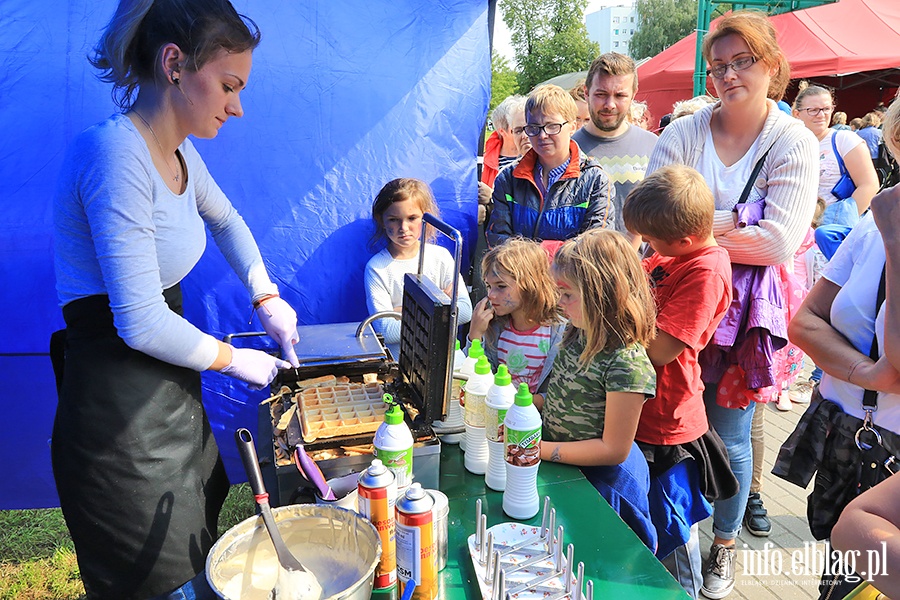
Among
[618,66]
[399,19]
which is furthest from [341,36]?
[618,66]

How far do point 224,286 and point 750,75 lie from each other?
2234 mm

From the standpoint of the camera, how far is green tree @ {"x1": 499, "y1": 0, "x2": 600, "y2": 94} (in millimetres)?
32875

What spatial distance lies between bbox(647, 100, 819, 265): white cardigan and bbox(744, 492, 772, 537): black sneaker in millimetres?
1272

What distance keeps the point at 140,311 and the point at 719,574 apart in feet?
7.61

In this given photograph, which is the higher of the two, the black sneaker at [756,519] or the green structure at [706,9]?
the green structure at [706,9]

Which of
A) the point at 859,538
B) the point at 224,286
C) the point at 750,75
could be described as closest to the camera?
the point at 859,538

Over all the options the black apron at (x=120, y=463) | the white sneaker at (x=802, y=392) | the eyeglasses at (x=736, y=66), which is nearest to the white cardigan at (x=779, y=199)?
the eyeglasses at (x=736, y=66)

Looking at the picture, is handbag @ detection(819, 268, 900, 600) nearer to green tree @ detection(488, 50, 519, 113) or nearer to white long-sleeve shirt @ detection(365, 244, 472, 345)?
white long-sleeve shirt @ detection(365, 244, 472, 345)

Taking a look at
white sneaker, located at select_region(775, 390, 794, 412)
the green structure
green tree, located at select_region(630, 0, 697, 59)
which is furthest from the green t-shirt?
green tree, located at select_region(630, 0, 697, 59)

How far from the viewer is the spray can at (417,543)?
1.11m

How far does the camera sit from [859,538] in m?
1.10

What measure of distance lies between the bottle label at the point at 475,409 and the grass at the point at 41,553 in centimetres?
107

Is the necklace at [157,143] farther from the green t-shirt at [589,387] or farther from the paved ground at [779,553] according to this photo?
the paved ground at [779,553]

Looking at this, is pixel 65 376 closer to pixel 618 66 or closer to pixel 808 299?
pixel 808 299
